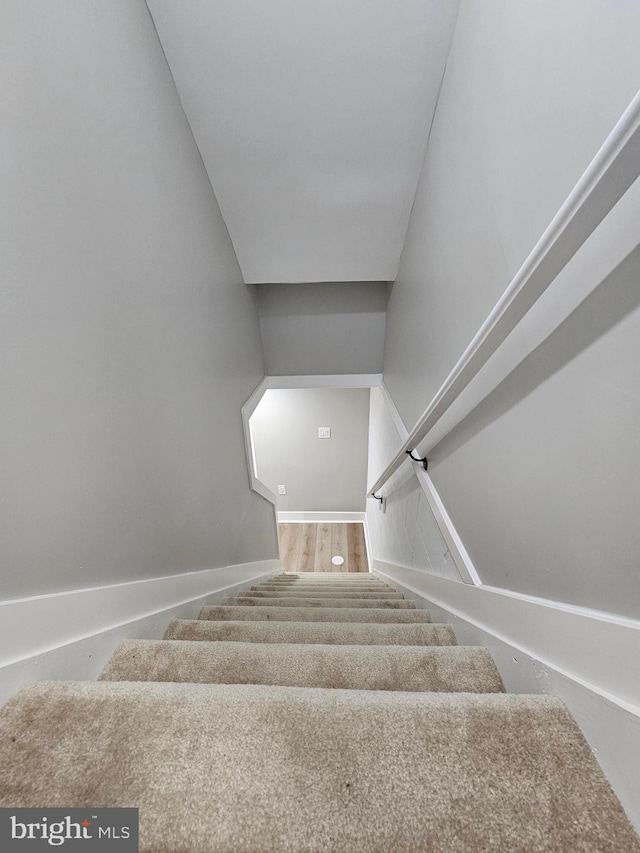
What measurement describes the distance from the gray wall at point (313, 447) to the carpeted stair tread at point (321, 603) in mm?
3053

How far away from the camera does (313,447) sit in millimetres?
5250

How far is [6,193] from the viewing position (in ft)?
2.13

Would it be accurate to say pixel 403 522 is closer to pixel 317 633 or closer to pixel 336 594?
pixel 336 594

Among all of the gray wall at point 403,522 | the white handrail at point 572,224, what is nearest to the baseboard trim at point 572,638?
the gray wall at point 403,522

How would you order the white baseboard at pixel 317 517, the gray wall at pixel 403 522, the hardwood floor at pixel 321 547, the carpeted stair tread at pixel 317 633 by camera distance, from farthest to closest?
the white baseboard at pixel 317 517 < the hardwood floor at pixel 321 547 < the gray wall at pixel 403 522 < the carpeted stair tread at pixel 317 633

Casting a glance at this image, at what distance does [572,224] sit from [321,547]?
5048mm

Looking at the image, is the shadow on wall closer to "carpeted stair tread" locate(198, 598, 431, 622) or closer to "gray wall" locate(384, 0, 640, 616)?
"gray wall" locate(384, 0, 640, 616)

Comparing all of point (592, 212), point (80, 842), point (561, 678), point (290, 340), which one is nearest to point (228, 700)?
point (80, 842)

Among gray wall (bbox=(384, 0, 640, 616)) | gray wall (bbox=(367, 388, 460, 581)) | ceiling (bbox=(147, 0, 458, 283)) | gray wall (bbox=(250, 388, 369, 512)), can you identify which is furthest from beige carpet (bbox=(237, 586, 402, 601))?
gray wall (bbox=(250, 388, 369, 512))

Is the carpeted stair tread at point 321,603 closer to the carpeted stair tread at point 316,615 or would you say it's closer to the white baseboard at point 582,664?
the carpeted stair tread at point 316,615

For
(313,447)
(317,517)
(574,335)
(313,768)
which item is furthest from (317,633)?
(317,517)

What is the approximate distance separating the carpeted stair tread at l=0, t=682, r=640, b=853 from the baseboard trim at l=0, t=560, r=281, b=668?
83 mm

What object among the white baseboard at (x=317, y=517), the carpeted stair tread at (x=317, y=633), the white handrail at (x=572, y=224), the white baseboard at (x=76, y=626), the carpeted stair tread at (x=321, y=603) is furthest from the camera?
the white baseboard at (x=317, y=517)

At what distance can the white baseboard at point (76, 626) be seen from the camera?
69 centimetres
